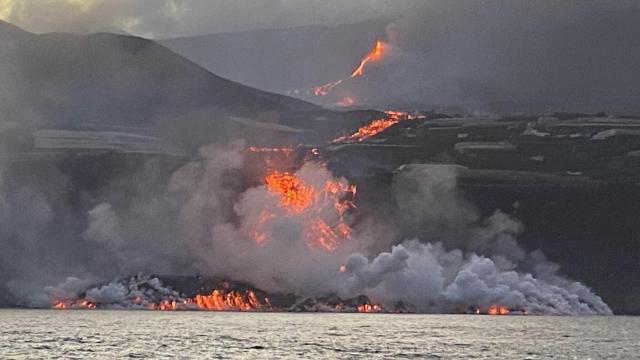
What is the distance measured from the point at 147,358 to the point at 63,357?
1461 cm

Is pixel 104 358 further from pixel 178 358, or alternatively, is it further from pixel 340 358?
pixel 340 358

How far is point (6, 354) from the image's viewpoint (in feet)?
637

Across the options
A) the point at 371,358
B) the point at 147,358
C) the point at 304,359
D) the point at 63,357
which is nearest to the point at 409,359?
the point at 371,358

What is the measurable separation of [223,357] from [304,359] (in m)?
15.1

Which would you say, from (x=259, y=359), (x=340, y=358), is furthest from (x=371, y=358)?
(x=259, y=359)

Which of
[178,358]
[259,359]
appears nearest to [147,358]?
[178,358]

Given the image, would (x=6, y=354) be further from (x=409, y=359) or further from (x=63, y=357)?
(x=409, y=359)

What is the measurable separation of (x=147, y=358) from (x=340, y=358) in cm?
3523

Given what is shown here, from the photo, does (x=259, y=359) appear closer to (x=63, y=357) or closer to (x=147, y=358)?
(x=147, y=358)

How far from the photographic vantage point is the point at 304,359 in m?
197

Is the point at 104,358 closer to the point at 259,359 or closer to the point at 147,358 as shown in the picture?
the point at 147,358

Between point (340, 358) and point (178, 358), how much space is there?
97.3 feet

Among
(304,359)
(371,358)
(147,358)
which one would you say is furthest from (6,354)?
(371,358)

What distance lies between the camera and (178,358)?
195 meters
